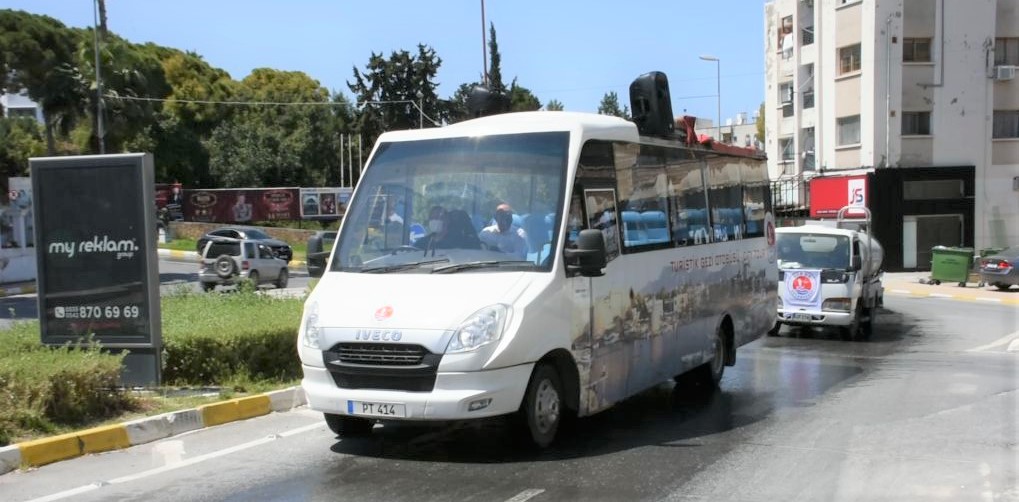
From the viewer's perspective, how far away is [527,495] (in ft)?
21.0

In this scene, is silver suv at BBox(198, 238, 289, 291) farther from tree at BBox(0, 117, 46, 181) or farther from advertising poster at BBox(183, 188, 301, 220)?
advertising poster at BBox(183, 188, 301, 220)

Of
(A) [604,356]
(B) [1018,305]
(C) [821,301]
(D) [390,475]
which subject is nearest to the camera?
(D) [390,475]

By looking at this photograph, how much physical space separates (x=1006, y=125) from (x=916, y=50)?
515 centimetres

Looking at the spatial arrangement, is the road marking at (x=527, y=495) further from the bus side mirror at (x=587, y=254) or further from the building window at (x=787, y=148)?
the building window at (x=787, y=148)

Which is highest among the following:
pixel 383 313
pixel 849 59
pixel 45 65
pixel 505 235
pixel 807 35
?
pixel 807 35

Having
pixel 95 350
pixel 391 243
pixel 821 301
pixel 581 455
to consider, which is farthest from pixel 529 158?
pixel 821 301

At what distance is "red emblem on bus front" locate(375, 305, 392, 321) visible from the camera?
711cm

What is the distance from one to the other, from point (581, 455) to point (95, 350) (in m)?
4.73

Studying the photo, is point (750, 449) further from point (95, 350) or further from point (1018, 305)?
point (1018, 305)

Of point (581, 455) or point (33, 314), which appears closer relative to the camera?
point (581, 455)

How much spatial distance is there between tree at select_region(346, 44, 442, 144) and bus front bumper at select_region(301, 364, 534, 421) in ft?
188

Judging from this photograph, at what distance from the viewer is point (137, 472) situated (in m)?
7.19

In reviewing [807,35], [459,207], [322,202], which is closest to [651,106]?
[459,207]

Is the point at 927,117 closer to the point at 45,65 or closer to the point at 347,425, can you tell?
the point at 45,65
